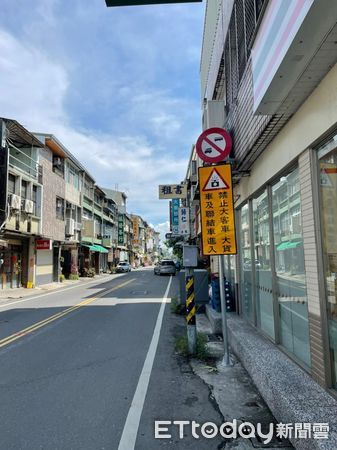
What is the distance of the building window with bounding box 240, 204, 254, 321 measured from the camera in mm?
8156

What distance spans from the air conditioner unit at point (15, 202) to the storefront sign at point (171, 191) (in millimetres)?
10414

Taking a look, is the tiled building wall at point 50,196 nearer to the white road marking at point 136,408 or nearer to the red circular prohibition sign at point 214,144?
the white road marking at point 136,408

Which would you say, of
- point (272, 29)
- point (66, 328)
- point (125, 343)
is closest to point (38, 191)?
point (66, 328)

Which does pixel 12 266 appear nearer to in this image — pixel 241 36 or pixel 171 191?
pixel 171 191

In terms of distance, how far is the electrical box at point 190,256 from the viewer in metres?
6.91

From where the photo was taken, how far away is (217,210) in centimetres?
625

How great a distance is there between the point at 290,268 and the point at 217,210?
158 centimetres

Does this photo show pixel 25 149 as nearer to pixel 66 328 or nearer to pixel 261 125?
pixel 66 328

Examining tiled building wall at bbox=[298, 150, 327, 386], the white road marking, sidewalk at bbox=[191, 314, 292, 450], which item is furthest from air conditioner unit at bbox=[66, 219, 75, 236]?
tiled building wall at bbox=[298, 150, 327, 386]

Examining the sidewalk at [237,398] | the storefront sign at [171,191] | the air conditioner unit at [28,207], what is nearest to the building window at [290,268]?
the sidewalk at [237,398]

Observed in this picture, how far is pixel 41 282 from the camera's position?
2608cm

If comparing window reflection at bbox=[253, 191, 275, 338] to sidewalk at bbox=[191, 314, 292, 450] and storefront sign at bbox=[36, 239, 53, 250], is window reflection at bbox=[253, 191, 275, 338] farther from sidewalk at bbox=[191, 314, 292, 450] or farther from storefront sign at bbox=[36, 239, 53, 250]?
storefront sign at bbox=[36, 239, 53, 250]

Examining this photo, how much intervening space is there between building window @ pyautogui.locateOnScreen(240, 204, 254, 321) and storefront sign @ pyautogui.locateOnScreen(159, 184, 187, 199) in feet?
17.9

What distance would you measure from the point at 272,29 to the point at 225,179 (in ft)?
8.64
